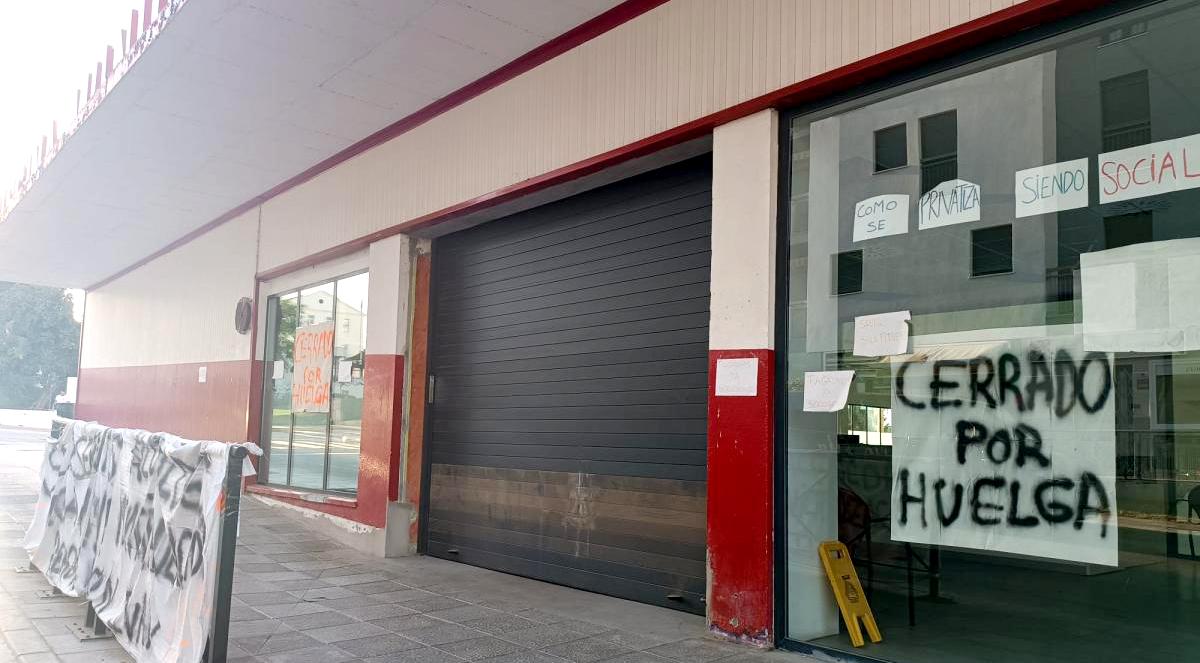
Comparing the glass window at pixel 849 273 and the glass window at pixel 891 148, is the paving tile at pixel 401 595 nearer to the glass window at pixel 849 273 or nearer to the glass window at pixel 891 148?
the glass window at pixel 849 273

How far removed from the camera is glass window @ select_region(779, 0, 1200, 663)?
11.6ft

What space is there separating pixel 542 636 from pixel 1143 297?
3.74 meters

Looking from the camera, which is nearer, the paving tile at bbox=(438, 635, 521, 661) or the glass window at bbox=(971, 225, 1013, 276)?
the glass window at bbox=(971, 225, 1013, 276)

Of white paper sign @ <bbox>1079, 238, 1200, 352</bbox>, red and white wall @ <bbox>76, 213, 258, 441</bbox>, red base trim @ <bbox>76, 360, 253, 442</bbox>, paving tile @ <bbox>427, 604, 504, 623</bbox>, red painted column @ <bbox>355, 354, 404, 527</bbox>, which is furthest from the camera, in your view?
red and white wall @ <bbox>76, 213, 258, 441</bbox>

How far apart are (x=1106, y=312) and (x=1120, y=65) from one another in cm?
113

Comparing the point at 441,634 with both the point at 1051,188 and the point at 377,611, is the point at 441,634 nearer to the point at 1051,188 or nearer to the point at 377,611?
the point at 377,611

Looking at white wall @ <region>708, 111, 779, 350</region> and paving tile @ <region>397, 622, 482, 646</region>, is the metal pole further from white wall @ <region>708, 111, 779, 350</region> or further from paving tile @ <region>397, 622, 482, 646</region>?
white wall @ <region>708, 111, 779, 350</region>

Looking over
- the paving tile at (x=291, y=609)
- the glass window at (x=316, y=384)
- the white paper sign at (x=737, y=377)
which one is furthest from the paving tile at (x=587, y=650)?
the glass window at (x=316, y=384)

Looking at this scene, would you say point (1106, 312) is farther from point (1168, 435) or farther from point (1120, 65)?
point (1120, 65)

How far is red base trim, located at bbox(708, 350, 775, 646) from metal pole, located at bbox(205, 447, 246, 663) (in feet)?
8.84

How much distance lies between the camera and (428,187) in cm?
816

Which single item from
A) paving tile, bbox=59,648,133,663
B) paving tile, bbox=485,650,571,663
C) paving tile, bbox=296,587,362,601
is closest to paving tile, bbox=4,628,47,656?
paving tile, bbox=59,648,133,663

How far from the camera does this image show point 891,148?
454 cm

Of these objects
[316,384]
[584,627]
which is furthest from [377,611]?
[316,384]
